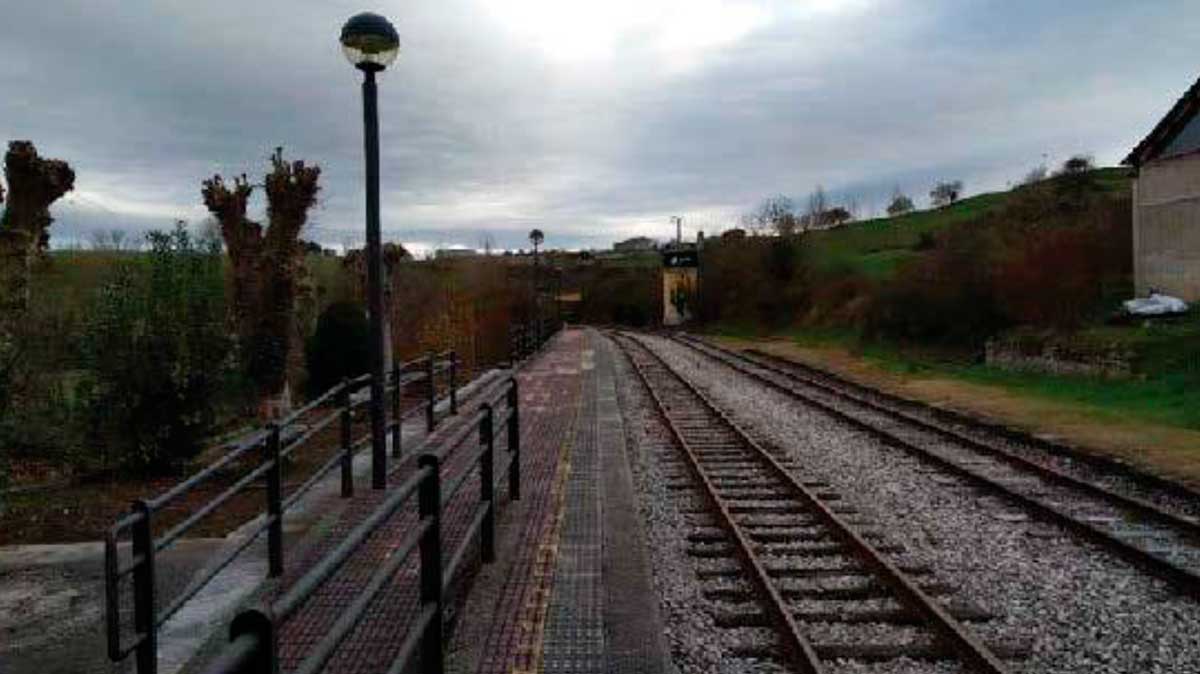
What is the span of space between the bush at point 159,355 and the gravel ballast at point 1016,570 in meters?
4.89

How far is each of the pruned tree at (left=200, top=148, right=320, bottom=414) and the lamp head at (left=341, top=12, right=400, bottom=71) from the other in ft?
20.6

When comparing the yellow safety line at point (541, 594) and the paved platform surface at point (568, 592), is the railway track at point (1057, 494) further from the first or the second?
the yellow safety line at point (541, 594)

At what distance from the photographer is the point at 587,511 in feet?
28.8

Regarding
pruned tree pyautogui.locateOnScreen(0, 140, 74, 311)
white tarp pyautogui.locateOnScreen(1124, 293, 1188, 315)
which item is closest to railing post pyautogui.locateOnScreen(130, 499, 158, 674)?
pruned tree pyautogui.locateOnScreen(0, 140, 74, 311)

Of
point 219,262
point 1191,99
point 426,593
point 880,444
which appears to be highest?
point 1191,99

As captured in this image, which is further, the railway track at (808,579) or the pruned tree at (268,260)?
the pruned tree at (268,260)

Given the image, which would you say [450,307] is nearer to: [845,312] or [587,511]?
[845,312]

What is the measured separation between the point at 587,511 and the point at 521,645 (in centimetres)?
344

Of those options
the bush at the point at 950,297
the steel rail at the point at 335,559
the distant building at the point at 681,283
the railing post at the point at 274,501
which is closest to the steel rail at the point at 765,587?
the steel rail at the point at 335,559

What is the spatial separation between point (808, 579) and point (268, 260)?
983 cm

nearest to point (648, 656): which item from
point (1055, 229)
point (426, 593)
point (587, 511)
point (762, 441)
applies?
point (426, 593)

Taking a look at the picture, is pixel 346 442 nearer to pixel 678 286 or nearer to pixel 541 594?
pixel 541 594

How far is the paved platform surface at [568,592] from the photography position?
5.27 meters

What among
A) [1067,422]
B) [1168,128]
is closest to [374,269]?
[1067,422]
